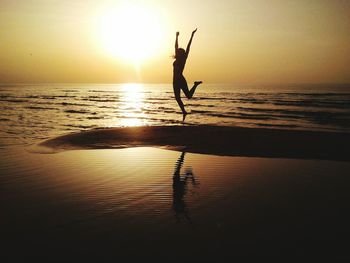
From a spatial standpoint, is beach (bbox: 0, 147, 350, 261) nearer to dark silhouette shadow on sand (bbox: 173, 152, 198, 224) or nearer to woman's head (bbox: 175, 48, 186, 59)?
dark silhouette shadow on sand (bbox: 173, 152, 198, 224)

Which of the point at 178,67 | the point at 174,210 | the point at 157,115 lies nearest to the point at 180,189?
the point at 174,210

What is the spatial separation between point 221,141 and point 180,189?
471 cm

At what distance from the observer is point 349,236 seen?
3.71m

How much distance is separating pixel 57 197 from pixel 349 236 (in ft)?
13.8

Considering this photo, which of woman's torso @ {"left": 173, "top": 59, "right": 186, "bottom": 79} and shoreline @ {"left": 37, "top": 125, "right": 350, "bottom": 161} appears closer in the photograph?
shoreline @ {"left": 37, "top": 125, "right": 350, "bottom": 161}

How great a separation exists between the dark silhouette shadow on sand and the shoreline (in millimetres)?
2127

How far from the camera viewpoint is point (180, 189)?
5.61 m

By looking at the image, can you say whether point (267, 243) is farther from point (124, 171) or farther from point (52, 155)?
point (52, 155)

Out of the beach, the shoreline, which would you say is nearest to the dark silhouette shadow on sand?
the beach

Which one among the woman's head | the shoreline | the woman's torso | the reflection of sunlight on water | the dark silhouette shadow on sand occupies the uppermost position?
the woman's head

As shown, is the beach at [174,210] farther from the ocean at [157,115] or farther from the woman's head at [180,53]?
the woman's head at [180,53]

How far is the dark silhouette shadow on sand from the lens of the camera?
174 inches

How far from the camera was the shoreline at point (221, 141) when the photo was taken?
880cm

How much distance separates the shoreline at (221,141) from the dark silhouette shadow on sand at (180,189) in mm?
2127
